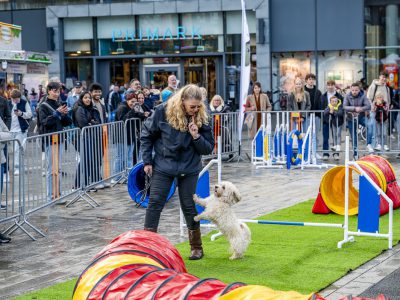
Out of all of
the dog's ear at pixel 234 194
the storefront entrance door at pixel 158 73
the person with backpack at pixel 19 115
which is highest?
the storefront entrance door at pixel 158 73

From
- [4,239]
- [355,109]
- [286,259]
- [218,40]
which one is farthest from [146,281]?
[218,40]

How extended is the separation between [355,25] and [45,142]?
20.9m

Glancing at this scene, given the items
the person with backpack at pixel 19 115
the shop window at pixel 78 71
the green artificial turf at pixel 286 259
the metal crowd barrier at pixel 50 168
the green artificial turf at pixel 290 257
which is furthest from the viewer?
the shop window at pixel 78 71

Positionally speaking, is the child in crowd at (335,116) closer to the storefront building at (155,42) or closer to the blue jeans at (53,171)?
the blue jeans at (53,171)

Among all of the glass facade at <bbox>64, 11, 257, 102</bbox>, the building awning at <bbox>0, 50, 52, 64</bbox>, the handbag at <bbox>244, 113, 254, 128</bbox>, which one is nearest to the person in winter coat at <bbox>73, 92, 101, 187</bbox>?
the handbag at <bbox>244, 113, 254, 128</bbox>

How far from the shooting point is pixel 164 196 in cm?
891

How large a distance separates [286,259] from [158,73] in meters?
25.8

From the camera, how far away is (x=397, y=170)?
17.0 m

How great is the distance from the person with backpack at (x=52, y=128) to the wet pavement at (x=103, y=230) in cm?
53

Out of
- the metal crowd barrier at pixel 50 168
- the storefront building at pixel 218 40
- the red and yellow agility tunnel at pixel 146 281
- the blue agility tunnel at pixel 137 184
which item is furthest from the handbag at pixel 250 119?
the red and yellow agility tunnel at pixel 146 281

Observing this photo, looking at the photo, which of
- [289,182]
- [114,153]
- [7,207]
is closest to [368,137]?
[289,182]

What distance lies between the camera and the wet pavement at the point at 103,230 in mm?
8336

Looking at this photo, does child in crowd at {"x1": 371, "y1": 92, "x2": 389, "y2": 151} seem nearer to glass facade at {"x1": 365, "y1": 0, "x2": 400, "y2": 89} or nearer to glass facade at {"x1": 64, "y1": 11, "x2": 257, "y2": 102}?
glass facade at {"x1": 365, "y1": 0, "x2": 400, "y2": 89}

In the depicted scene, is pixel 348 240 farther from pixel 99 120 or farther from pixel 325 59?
pixel 325 59
